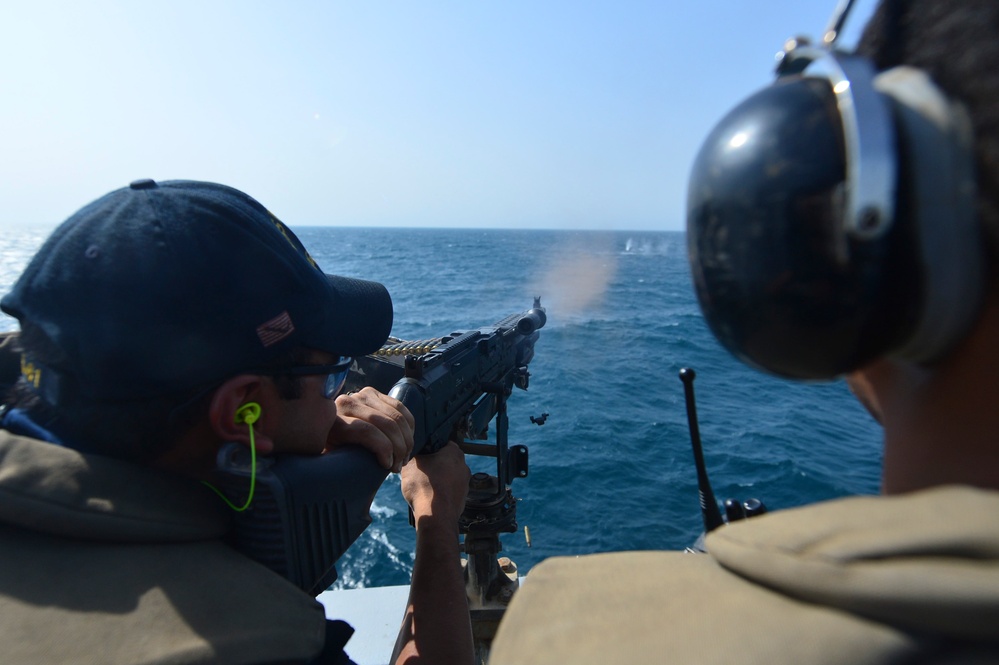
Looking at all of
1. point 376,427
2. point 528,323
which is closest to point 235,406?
point 376,427

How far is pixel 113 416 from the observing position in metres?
1.37

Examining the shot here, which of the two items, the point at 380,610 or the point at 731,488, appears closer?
the point at 380,610

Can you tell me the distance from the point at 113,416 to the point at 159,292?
308 millimetres

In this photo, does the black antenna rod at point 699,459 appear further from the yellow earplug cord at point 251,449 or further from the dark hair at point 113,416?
the dark hair at point 113,416

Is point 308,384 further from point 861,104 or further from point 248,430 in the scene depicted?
point 861,104

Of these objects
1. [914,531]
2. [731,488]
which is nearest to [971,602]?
[914,531]

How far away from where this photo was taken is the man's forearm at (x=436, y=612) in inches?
79.4

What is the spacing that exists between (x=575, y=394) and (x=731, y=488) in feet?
17.3

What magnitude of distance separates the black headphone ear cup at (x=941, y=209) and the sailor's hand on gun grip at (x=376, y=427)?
168cm

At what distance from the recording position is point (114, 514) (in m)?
1.24

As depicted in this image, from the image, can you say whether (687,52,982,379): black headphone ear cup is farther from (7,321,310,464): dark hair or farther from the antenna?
(7,321,310,464): dark hair

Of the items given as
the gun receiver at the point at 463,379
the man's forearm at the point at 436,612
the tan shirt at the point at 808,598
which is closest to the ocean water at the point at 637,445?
the gun receiver at the point at 463,379

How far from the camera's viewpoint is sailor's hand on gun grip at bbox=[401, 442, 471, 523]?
2646mm

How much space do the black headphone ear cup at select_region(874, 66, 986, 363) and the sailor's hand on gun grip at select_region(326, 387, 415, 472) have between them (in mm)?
1679
